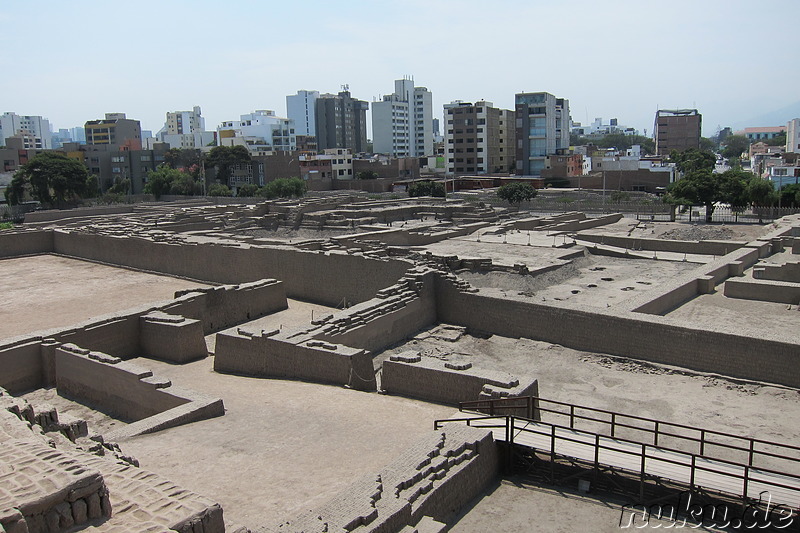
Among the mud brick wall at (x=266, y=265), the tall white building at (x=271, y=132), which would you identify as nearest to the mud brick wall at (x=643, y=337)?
the mud brick wall at (x=266, y=265)

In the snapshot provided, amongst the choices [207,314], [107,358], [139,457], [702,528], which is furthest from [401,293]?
[702,528]

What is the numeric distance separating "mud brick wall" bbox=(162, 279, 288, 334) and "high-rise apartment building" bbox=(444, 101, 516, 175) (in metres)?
53.5

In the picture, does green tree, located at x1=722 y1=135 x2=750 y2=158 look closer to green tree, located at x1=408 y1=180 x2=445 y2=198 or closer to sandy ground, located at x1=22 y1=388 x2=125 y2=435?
green tree, located at x1=408 y1=180 x2=445 y2=198

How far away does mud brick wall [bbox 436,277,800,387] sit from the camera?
11.1 m

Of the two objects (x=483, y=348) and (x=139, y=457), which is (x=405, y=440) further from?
(x=483, y=348)

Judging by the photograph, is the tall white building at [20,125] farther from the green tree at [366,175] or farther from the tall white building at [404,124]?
the green tree at [366,175]

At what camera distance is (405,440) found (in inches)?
330

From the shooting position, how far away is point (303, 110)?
118 metres

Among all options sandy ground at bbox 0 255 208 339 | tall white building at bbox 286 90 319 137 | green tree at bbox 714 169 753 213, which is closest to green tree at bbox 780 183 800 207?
green tree at bbox 714 169 753 213

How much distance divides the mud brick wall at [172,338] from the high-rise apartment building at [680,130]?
99.0 metres

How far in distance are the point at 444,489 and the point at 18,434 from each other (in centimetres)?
429

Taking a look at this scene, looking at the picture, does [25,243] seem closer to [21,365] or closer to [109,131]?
[21,365]

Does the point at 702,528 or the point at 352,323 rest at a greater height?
the point at 352,323

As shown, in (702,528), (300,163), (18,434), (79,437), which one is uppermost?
(300,163)
